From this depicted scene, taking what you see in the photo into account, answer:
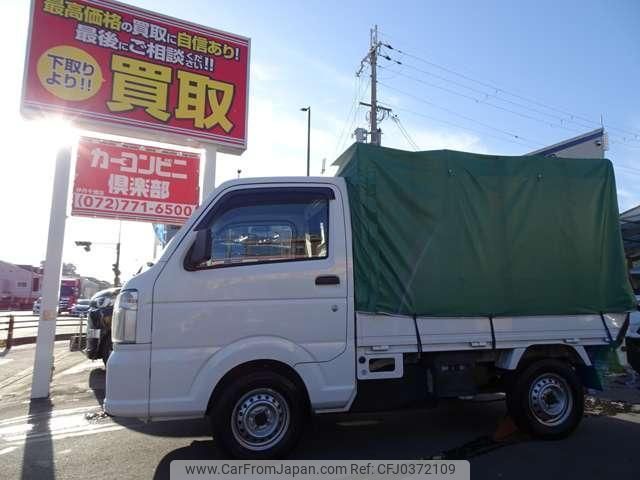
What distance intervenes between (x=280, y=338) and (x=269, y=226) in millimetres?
1036

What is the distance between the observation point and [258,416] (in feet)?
13.9

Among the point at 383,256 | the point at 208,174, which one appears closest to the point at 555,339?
the point at 383,256

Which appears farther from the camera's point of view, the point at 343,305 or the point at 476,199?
the point at 476,199

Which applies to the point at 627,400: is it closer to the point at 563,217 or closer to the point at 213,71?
the point at 563,217

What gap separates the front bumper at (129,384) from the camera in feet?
13.2

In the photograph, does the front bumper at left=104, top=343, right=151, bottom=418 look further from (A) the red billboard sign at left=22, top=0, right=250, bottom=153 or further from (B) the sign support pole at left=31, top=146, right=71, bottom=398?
(A) the red billboard sign at left=22, top=0, right=250, bottom=153

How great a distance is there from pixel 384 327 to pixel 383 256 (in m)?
0.68

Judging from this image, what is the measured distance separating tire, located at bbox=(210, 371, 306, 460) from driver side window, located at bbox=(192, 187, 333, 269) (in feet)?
3.52

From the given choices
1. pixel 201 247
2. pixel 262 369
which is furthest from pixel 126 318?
pixel 262 369

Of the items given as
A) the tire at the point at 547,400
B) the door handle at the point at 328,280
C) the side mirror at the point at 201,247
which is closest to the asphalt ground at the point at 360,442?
the tire at the point at 547,400

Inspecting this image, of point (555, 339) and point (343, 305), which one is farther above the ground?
point (343, 305)

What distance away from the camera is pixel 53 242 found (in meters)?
7.78

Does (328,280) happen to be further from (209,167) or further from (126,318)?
(209,167)

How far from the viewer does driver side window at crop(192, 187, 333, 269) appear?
4.44 m
